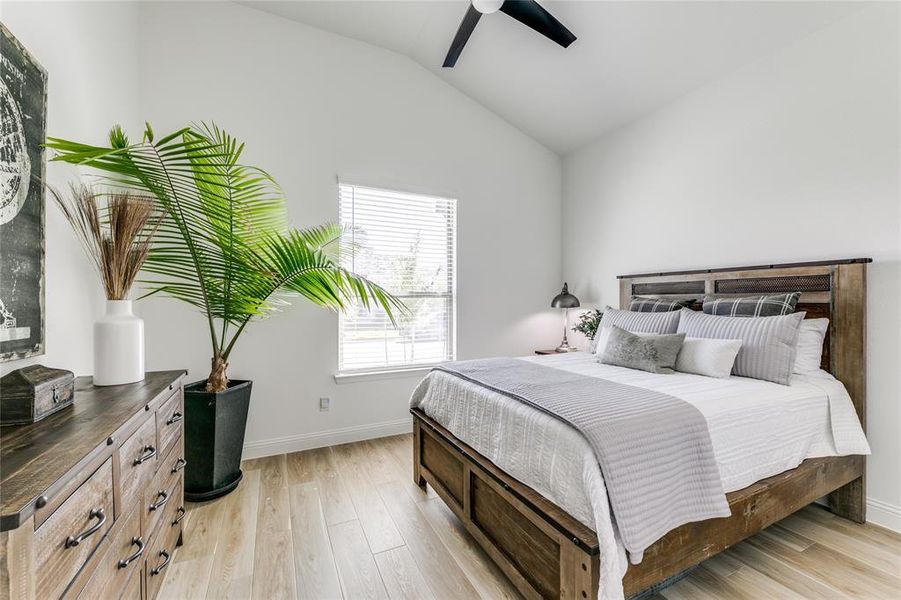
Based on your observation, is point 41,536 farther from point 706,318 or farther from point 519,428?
point 706,318

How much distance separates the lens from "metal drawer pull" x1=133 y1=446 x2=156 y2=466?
1262 mm

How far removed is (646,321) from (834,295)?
963mm

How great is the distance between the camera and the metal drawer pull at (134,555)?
112cm

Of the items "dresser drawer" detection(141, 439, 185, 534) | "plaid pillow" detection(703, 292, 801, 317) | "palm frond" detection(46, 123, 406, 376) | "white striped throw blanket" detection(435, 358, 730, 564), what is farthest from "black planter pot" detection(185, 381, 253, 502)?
"plaid pillow" detection(703, 292, 801, 317)

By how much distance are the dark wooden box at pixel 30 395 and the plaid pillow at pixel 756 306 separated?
3213 mm

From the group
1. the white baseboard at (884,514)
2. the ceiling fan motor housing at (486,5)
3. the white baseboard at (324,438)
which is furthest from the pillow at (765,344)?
the white baseboard at (324,438)

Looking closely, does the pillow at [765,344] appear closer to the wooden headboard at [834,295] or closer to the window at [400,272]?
the wooden headboard at [834,295]

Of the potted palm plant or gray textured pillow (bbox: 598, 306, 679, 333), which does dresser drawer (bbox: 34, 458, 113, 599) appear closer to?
the potted palm plant

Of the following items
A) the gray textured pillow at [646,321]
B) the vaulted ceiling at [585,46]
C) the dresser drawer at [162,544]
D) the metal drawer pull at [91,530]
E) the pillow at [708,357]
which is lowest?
the dresser drawer at [162,544]

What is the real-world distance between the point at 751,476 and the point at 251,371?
3.08 metres

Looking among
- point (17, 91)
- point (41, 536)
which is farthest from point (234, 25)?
point (41, 536)

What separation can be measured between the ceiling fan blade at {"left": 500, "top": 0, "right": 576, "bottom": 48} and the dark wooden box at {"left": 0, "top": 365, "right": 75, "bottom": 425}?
2.55 metres

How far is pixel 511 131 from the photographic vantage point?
13.2ft

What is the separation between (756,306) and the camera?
2.34 meters
